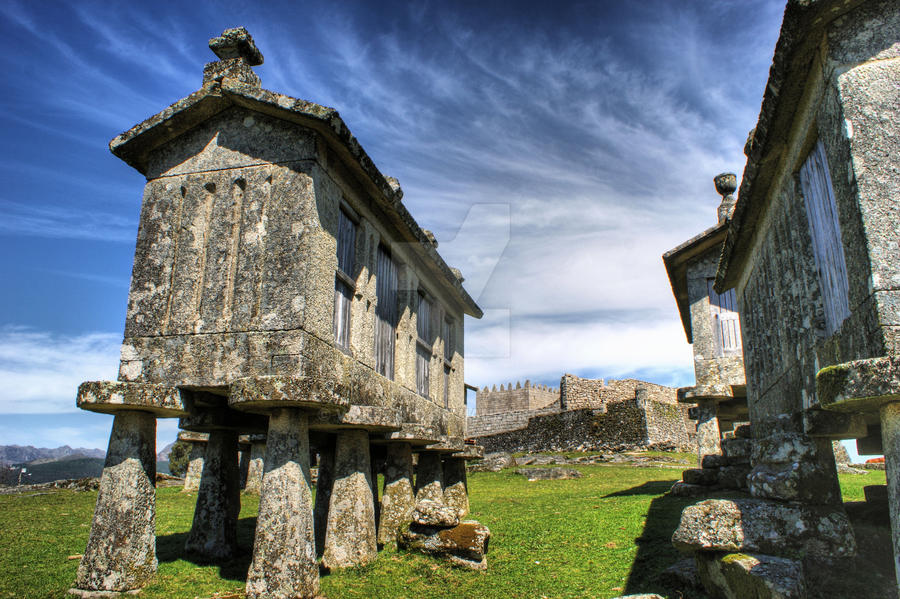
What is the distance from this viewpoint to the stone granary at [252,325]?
528 cm

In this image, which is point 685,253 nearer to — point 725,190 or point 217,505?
point 725,190

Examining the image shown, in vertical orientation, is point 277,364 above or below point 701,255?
below

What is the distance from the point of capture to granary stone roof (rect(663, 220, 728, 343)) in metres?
12.5

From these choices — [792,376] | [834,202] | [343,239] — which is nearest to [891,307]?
[834,202]

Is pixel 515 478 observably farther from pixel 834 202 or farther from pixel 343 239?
pixel 834 202

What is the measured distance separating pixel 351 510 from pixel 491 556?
1.76 m

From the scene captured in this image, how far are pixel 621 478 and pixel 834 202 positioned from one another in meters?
12.2

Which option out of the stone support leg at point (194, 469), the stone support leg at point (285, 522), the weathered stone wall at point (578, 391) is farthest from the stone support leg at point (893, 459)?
the weathered stone wall at point (578, 391)

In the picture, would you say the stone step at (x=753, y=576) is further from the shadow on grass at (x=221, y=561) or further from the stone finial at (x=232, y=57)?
the stone finial at (x=232, y=57)

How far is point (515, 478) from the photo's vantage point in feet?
55.3

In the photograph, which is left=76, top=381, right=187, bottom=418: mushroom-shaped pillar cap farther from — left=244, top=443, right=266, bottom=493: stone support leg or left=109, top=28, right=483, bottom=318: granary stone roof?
left=244, top=443, right=266, bottom=493: stone support leg

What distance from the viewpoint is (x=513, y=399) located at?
141ft

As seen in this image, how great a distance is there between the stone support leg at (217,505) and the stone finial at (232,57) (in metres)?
3.98

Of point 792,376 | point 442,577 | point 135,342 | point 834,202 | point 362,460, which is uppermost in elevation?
point 834,202
